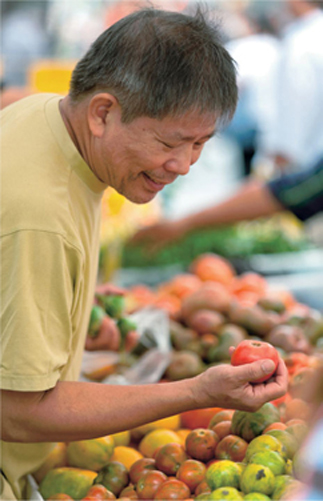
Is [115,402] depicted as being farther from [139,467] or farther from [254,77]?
[254,77]

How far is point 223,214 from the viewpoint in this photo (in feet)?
11.0

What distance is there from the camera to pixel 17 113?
1.53 meters

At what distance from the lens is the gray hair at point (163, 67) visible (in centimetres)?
131

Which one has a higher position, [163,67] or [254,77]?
[163,67]

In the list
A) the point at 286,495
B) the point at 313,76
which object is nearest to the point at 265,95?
the point at 313,76

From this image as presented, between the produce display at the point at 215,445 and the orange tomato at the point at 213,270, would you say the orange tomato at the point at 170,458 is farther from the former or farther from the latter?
the orange tomato at the point at 213,270

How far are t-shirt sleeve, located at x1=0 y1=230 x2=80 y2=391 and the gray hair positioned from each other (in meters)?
0.35

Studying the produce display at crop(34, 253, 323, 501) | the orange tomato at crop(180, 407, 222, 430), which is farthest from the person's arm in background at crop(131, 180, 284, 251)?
the orange tomato at crop(180, 407, 222, 430)

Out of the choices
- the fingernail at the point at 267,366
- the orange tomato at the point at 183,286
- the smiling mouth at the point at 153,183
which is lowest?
the orange tomato at the point at 183,286

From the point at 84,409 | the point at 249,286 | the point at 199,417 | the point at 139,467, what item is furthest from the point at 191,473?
the point at 249,286

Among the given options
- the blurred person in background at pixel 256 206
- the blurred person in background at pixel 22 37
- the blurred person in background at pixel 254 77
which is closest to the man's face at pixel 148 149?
the blurred person in background at pixel 256 206

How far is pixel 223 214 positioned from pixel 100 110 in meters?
2.00

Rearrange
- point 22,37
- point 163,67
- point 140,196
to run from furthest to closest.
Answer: point 22,37 → point 140,196 → point 163,67

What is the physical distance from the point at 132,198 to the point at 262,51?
4.68 meters
